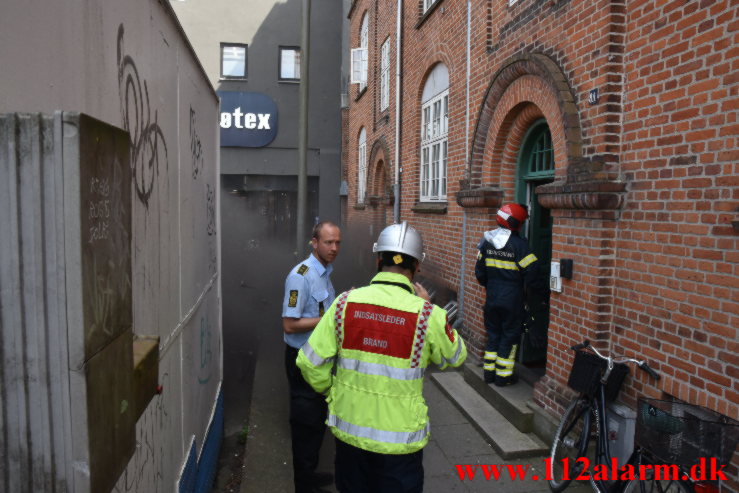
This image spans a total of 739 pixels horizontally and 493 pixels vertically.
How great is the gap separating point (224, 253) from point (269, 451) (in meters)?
14.8

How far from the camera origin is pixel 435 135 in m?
9.12

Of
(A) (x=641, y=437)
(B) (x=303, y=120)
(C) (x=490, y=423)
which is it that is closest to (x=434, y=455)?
(C) (x=490, y=423)

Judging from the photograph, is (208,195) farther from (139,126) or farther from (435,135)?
(435,135)

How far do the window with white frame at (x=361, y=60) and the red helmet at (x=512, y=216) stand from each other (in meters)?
10.1

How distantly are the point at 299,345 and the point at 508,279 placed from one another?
2627mm

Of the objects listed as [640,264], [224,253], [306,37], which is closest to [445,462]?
[640,264]

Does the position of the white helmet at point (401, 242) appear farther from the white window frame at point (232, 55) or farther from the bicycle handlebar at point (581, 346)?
the white window frame at point (232, 55)

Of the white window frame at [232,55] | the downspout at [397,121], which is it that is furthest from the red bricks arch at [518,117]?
the white window frame at [232,55]

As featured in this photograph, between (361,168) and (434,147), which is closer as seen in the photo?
(434,147)

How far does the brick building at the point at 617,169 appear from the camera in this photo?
11.0 ft

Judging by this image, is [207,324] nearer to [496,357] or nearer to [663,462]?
[496,357]

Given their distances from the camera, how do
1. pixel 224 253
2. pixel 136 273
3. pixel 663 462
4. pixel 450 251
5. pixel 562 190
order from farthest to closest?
1. pixel 224 253
2. pixel 450 251
3. pixel 562 190
4. pixel 663 462
5. pixel 136 273

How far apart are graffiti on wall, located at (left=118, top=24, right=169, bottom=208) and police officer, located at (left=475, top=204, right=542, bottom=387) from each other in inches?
155

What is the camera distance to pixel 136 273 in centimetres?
218
